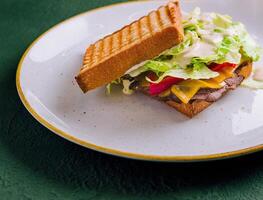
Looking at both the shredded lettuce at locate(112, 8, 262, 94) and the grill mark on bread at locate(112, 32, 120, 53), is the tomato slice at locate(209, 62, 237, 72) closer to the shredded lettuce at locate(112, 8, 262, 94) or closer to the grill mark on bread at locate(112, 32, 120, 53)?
the shredded lettuce at locate(112, 8, 262, 94)

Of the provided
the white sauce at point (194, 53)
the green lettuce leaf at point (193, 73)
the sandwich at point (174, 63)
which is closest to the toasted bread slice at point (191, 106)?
the sandwich at point (174, 63)

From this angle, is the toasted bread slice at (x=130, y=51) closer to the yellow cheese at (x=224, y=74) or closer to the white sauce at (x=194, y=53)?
the white sauce at (x=194, y=53)

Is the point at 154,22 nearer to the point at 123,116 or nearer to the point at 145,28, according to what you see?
the point at 145,28

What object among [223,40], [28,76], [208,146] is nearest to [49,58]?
[28,76]

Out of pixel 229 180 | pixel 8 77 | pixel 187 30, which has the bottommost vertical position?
pixel 8 77

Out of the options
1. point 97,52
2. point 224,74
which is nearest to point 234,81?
point 224,74

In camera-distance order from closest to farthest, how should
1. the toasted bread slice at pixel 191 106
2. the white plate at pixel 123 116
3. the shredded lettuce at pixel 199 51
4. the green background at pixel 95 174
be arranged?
the green background at pixel 95 174 → the white plate at pixel 123 116 → the toasted bread slice at pixel 191 106 → the shredded lettuce at pixel 199 51

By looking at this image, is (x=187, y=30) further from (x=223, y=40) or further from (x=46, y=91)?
(x=46, y=91)
